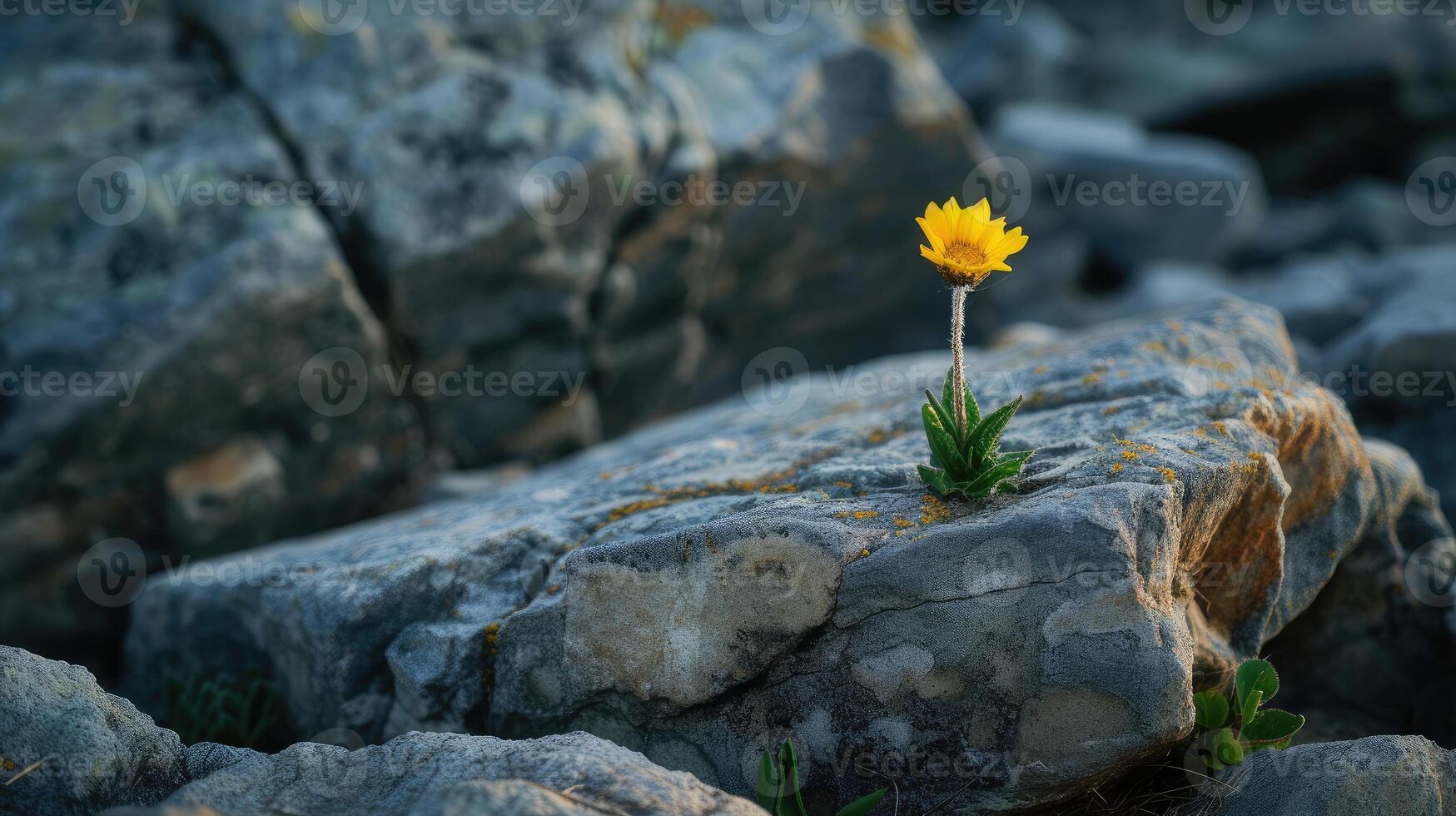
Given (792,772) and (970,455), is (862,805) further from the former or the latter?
(970,455)

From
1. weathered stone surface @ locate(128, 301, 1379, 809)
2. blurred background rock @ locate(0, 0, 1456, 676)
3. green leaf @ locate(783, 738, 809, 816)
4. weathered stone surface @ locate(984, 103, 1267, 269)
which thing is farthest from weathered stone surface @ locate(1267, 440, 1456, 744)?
weathered stone surface @ locate(984, 103, 1267, 269)

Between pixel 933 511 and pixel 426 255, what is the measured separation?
4.58m

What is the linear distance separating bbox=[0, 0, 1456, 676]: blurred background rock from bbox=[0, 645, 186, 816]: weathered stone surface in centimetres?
340

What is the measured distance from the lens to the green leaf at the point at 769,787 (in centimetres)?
368

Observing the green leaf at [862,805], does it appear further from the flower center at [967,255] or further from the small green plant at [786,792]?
the flower center at [967,255]

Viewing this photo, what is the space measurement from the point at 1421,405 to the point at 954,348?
13.7 ft

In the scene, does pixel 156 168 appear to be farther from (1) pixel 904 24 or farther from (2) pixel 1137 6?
(2) pixel 1137 6

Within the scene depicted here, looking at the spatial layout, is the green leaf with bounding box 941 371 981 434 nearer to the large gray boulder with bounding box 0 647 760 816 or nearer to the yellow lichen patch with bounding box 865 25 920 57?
the large gray boulder with bounding box 0 647 760 816

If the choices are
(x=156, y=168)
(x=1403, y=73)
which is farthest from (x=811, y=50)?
(x=1403, y=73)

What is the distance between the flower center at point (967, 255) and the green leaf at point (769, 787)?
1882mm

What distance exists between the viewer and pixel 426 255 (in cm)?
728

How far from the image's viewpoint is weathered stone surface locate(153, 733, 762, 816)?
316 centimetres

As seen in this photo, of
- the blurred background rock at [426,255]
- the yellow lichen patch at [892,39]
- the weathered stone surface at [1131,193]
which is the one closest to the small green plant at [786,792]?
the blurred background rock at [426,255]

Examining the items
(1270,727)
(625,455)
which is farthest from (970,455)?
(625,455)
